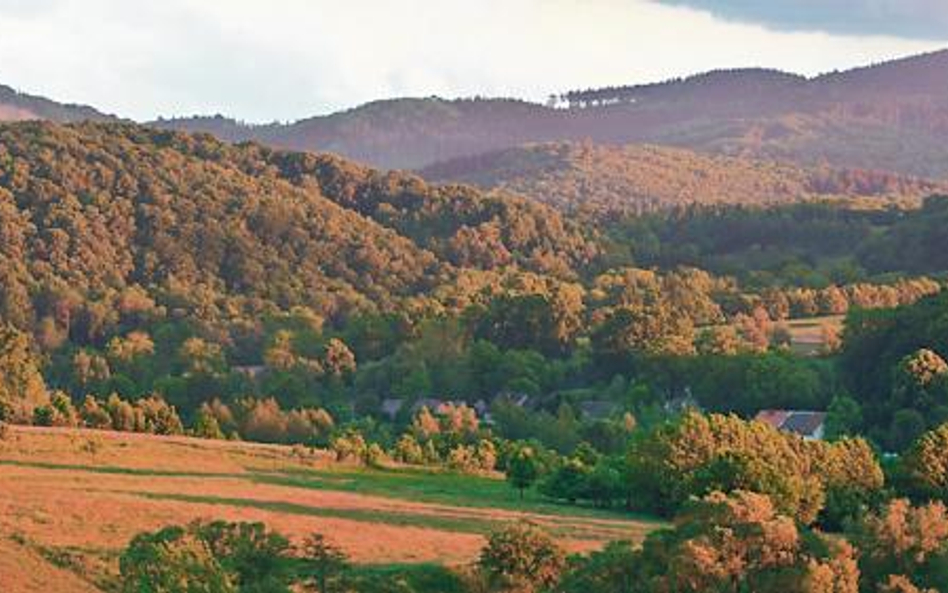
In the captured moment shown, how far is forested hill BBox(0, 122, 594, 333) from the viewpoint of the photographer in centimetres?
14088

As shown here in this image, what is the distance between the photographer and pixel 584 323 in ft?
370

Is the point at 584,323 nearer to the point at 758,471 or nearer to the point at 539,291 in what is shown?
the point at 539,291

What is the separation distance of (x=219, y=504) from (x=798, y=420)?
32.9 meters

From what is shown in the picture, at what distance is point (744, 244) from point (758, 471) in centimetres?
12578

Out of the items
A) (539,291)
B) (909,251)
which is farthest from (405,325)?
(909,251)

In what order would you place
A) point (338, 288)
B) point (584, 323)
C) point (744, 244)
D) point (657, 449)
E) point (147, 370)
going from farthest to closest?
point (744, 244) → point (338, 288) → point (584, 323) → point (147, 370) → point (657, 449)

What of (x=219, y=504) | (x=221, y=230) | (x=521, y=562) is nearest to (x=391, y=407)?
(x=219, y=504)

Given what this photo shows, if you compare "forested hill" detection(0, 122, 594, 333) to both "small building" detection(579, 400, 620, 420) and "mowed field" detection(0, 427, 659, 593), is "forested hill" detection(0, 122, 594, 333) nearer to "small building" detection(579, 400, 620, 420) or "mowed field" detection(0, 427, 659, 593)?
"small building" detection(579, 400, 620, 420)

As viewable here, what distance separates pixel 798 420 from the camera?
7781 centimetres

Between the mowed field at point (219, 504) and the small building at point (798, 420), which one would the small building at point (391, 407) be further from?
the mowed field at point (219, 504)

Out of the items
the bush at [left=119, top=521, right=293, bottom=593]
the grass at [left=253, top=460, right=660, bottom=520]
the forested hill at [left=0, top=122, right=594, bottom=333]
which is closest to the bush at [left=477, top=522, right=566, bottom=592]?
the bush at [left=119, top=521, right=293, bottom=593]

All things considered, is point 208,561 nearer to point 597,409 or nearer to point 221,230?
point 597,409

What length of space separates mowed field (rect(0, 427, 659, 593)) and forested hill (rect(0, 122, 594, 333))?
67.3 meters

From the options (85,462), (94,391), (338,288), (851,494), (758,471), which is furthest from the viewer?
(338,288)
